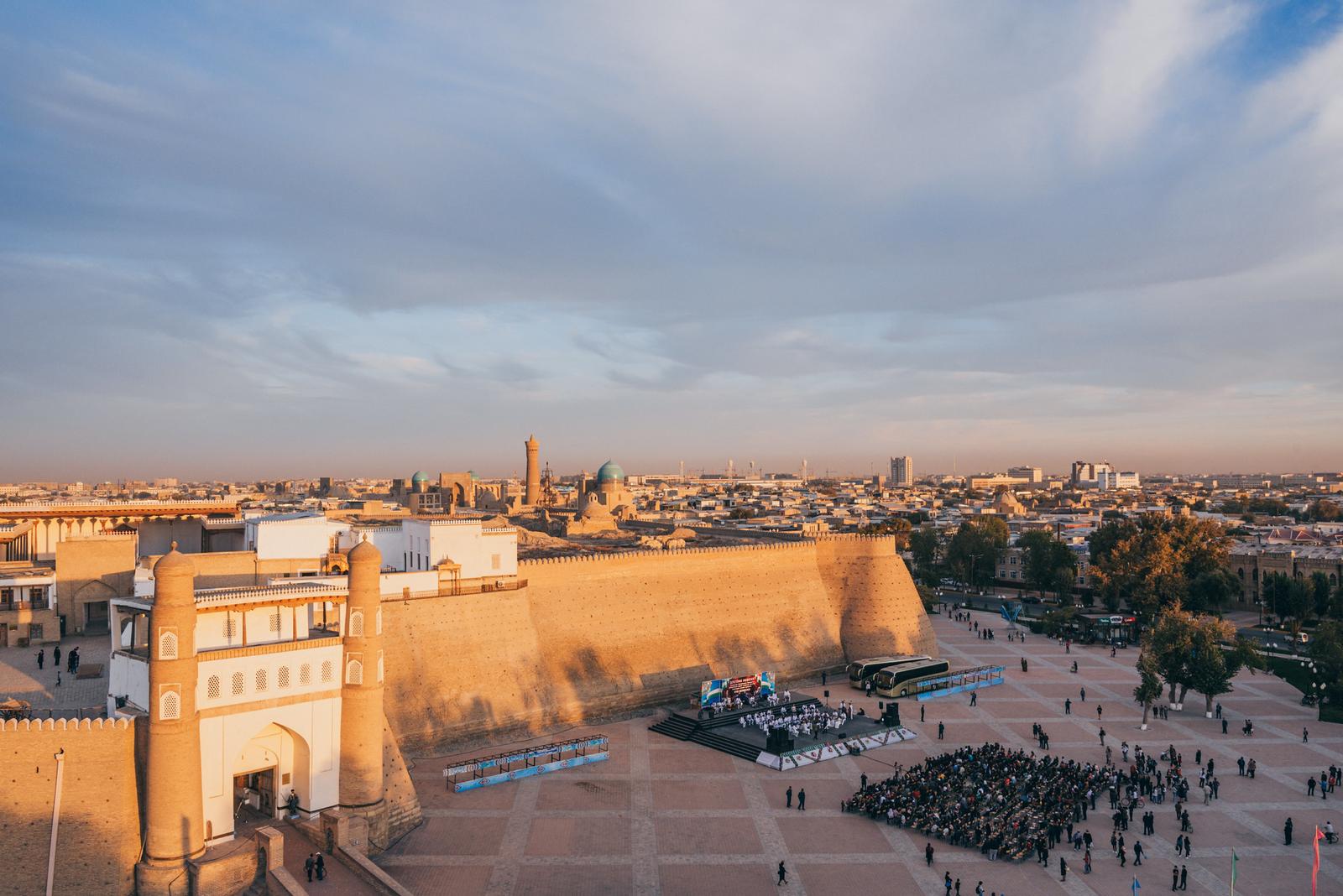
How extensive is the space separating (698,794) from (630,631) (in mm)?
11083

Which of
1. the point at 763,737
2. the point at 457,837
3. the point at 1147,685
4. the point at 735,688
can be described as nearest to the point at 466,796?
the point at 457,837

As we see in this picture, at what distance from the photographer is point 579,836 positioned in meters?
25.3

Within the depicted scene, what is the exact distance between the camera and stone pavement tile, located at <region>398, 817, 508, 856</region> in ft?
79.8

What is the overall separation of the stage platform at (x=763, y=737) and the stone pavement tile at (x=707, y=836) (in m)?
5.31

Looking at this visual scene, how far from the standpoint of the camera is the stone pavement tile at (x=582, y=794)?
27578 mm

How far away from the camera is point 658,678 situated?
127 feet

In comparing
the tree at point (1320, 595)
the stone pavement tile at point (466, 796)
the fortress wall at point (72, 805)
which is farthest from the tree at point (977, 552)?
the fortress wall at point (72, 805)

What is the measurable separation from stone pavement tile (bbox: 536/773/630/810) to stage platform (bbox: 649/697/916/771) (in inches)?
199

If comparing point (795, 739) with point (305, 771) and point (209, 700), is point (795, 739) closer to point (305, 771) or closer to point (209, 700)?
point (305, 771)

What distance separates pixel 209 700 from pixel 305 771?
3.33 metres

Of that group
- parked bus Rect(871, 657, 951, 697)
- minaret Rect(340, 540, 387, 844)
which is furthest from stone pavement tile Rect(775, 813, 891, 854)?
parked bus Rect(871, 657, 951, 697)

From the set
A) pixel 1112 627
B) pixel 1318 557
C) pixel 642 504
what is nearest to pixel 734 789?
pixel 1112 627

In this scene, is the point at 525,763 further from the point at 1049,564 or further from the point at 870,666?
the point at 1049,564

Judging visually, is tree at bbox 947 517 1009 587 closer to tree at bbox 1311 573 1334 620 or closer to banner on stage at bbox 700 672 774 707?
tree at bbox 1311 573 1334 620
